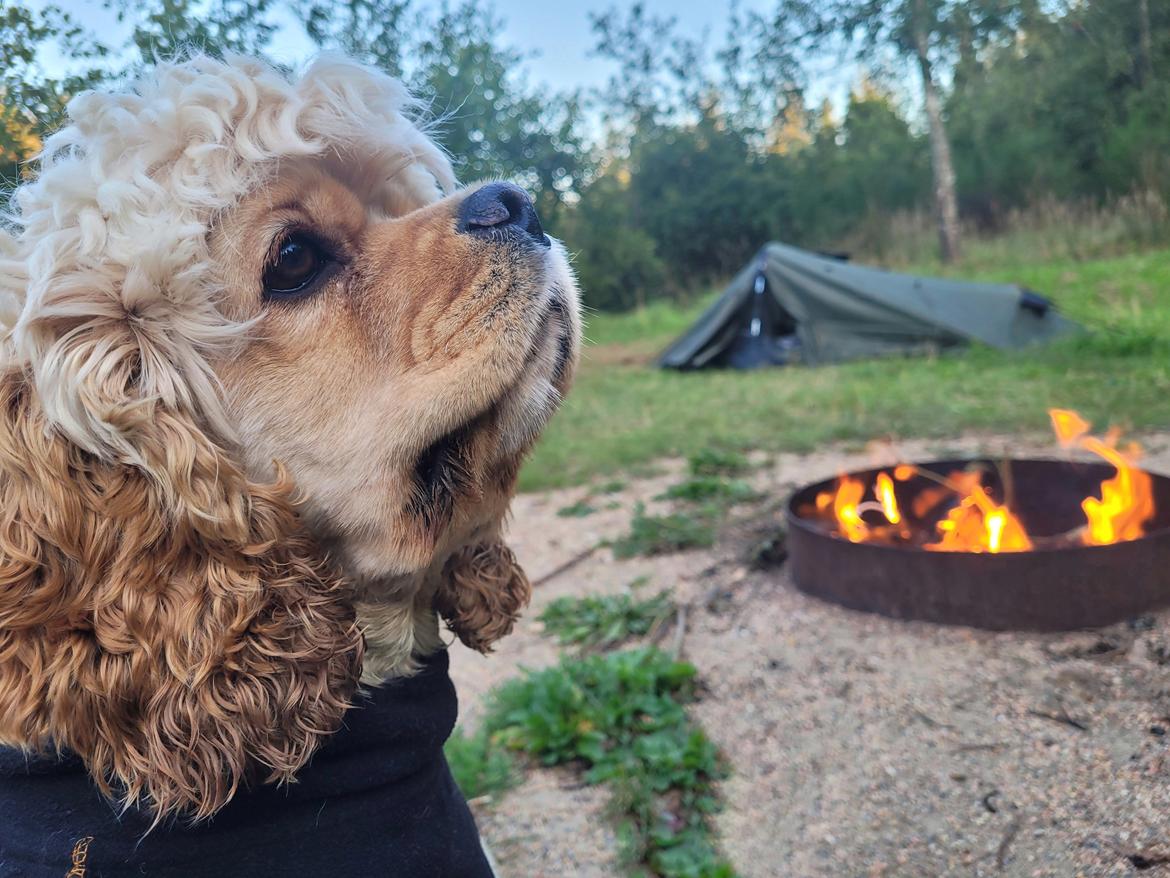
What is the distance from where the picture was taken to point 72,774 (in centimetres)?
149

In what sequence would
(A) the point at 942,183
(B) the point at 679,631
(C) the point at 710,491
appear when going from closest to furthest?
(B) the point at 679,631 → (C) the point at 710,491 → (A) the point at 942,183

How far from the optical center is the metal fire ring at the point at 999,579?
2.82 m

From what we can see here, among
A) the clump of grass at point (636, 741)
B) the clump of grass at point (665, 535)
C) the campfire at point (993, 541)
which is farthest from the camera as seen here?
the clump of grass at point (665, 535)

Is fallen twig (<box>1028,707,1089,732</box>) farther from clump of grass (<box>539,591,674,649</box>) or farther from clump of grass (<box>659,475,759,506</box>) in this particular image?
clump of grass (<box>659,475,759,506</box>)

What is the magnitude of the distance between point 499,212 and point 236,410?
63 cm

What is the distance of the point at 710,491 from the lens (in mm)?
5305

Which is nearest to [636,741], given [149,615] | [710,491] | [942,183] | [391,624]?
[391,624]

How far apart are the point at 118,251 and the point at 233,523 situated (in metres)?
0.51

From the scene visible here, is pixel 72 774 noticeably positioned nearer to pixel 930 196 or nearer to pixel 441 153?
pixel 441 153

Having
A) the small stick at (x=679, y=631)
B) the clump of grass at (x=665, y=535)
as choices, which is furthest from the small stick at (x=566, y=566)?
the small stick at (x=679, y=631)

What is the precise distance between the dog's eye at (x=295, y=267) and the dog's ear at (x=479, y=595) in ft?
2.49

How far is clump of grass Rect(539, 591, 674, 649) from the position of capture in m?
3.60

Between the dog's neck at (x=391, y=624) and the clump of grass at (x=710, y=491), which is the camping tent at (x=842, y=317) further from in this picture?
the dog's neck at (x=391, y=624)

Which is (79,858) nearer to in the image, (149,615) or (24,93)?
(149,615)
